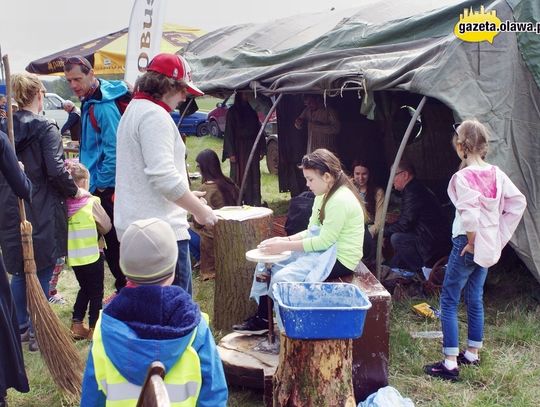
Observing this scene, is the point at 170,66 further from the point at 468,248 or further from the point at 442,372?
the point at 442,372

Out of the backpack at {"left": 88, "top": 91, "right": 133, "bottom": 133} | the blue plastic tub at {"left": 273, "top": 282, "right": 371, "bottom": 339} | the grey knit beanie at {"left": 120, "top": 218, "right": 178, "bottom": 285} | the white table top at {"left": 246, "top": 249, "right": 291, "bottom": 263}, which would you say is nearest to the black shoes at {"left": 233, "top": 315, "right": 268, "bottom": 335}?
the white table top at {"left": 246, "top": 249, "right": 291, "bottom": 263}

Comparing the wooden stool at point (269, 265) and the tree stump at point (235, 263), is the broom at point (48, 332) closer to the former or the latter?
the wooden stool at point (269, 265)

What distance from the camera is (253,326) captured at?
4.27 meters

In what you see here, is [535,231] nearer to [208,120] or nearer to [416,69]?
[416,69]

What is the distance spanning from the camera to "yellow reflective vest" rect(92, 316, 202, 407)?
1.96 meters

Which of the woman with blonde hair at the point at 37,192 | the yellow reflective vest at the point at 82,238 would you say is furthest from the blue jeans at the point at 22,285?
the yellow reflective vest at the point at 82,238

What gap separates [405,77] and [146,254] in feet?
11.1

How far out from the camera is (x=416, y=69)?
15.7 feet

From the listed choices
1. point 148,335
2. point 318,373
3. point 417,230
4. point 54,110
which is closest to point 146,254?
point 148,335

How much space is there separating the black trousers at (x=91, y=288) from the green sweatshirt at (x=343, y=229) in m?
1.60

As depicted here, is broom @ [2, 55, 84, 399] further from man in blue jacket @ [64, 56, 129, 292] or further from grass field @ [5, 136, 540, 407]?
man in blue jacket @ [64, 56, 129, 292]

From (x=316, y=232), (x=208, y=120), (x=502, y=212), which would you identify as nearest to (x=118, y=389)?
(x=316, y=232)

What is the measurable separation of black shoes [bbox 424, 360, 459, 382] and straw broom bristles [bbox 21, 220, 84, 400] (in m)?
2.25

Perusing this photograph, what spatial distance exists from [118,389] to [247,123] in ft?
22.7
